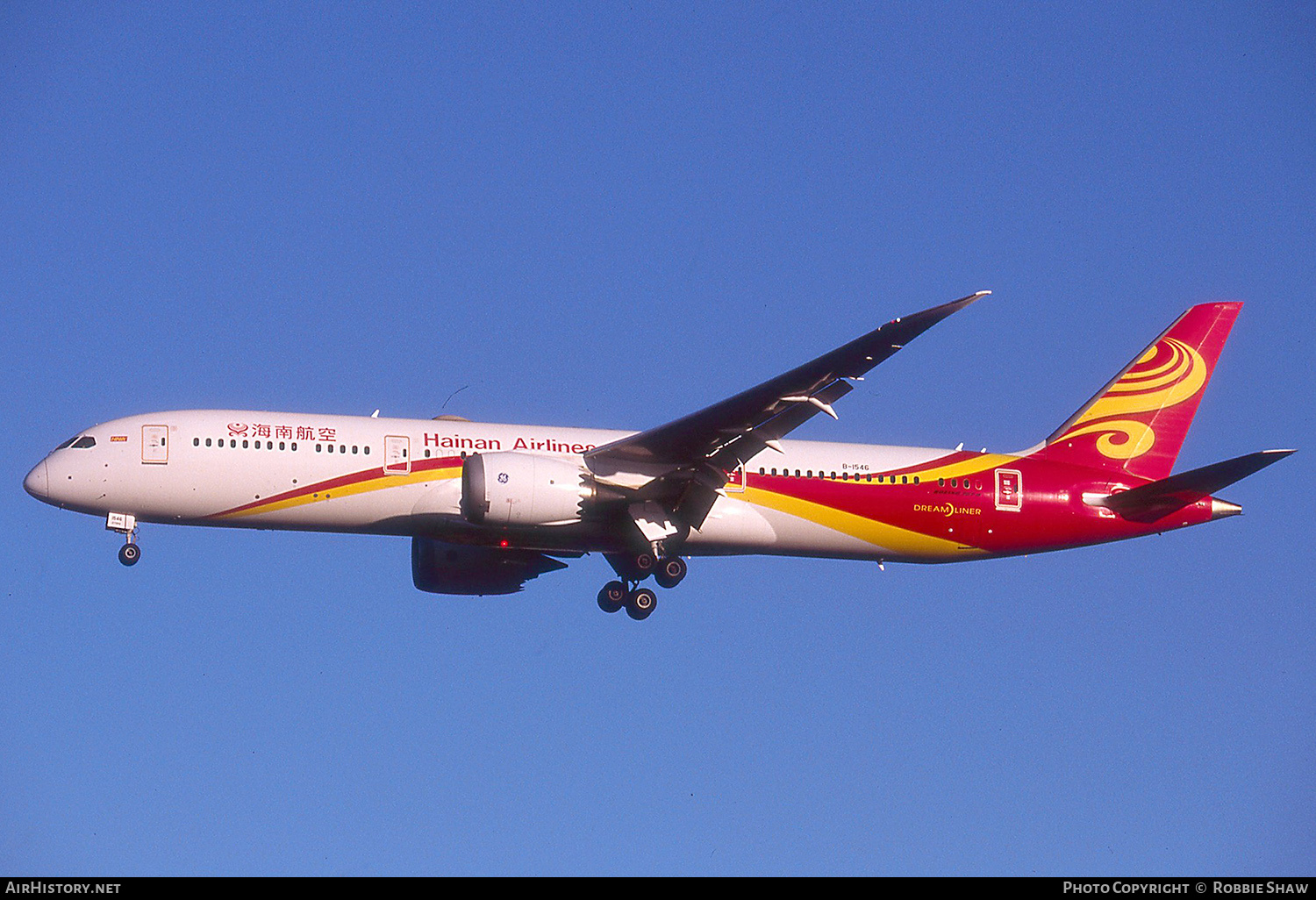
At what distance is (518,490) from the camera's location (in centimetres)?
3269

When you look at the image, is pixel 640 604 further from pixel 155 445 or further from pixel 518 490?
pixel 155 445

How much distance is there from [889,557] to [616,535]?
23.5ft

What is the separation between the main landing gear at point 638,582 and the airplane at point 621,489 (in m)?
0.04

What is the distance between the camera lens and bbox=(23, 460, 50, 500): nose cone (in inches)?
1334

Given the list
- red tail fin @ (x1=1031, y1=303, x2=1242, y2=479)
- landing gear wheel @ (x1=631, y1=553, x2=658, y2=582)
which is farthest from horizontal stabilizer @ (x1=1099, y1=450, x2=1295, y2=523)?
landing gear wheel @ (x1=631, y1=553, x2=658, y2=582)

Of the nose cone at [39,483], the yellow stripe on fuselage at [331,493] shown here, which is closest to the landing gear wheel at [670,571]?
the yellow stripe on fuselage at [331,493]

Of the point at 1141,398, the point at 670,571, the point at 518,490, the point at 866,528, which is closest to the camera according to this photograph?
the point at 518,490

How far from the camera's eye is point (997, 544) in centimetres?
3762

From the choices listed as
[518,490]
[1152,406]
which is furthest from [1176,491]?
[518,490]

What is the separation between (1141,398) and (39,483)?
92.9 feet

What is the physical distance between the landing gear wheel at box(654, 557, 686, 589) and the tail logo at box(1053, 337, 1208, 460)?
1138 cm
